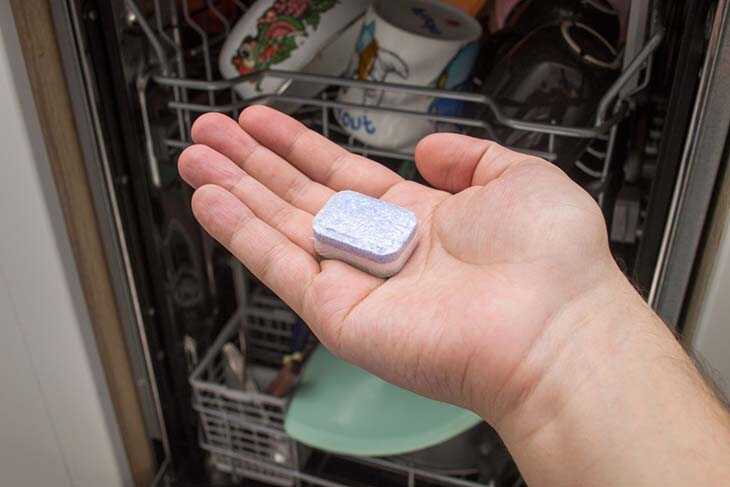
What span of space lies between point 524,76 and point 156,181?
40 cm

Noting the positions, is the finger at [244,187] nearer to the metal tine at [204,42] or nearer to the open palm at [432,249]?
the open palm at [432,249]

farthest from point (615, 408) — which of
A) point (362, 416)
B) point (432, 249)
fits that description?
point (362, 416)

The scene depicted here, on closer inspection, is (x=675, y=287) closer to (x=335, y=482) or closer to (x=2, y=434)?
(x=335, y=482)

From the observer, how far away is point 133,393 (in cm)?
95

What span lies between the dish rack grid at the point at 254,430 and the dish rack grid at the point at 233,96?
0.30 m

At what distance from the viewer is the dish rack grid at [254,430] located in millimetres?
968

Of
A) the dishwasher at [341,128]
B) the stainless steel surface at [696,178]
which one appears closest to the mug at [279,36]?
the dishwasher at [341,128]

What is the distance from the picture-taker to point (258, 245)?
65cm

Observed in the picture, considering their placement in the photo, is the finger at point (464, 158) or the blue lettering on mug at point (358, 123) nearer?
the finger at point (464, 158)

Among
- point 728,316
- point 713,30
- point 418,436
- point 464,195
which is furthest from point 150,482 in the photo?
point 713,30

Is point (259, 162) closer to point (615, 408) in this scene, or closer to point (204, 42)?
point (204, 42)

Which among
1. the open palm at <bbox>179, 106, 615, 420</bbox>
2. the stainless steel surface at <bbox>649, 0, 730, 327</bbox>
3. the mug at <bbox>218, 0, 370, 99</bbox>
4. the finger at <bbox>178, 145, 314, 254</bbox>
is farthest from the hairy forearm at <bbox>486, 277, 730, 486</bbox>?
the mug at <bbox>218, 0, 370, 99</bbox>

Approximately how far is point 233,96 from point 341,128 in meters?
0.12

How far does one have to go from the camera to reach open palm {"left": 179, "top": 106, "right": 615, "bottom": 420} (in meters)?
0.58
